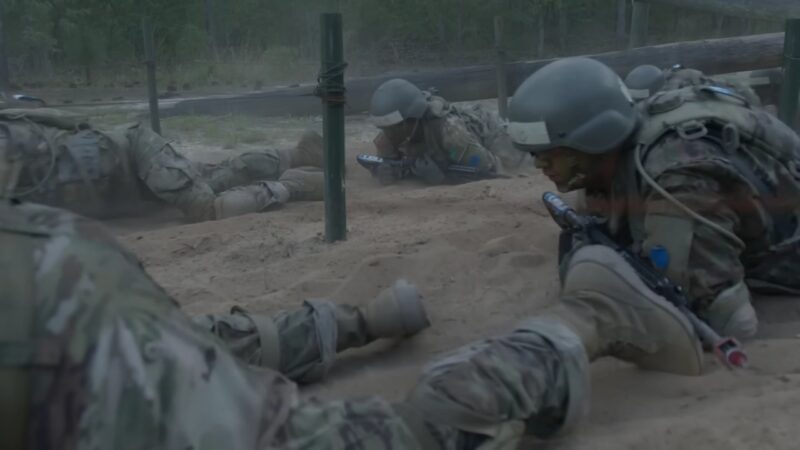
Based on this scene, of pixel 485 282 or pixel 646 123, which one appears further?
pixel 485 282

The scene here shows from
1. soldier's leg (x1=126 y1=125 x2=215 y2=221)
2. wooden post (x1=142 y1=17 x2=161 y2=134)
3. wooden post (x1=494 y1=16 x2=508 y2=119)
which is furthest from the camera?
wooden post (x1=494 y1=16 x2=508 y2=119)

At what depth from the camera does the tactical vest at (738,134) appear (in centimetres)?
315

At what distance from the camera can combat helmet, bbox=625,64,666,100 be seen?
6.94m

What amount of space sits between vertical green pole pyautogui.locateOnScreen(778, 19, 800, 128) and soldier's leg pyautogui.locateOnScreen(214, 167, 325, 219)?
9.54ft

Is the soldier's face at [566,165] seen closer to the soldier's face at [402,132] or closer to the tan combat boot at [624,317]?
the tan combat boot at [624,317]

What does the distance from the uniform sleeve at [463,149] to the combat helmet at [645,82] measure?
118 cm

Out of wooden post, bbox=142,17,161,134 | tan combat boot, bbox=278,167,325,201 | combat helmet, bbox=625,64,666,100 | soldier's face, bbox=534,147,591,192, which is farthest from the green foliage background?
soldier's face, bbox=534,147,591,192

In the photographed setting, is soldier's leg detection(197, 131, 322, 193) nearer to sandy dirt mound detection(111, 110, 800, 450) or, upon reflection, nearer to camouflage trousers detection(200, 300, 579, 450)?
sandy dirt mound detection(111, 110, 800, 450)

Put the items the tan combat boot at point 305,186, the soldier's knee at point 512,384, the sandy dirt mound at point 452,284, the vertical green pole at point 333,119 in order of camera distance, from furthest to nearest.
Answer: the tan combat boot at point 305,186 → the vertical green pole at point 333,119 → the sandy dirt mound at point 452,284 → the soldier's knee at point 512,384

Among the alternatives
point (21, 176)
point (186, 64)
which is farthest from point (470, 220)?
point (186, 64)

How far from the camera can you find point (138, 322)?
1.55 metres

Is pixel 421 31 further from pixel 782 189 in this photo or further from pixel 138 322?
pixel 138 322

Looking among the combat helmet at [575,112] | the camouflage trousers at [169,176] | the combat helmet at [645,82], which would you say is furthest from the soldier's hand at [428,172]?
the combat helmet at [575,112]

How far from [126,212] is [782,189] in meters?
4.18
